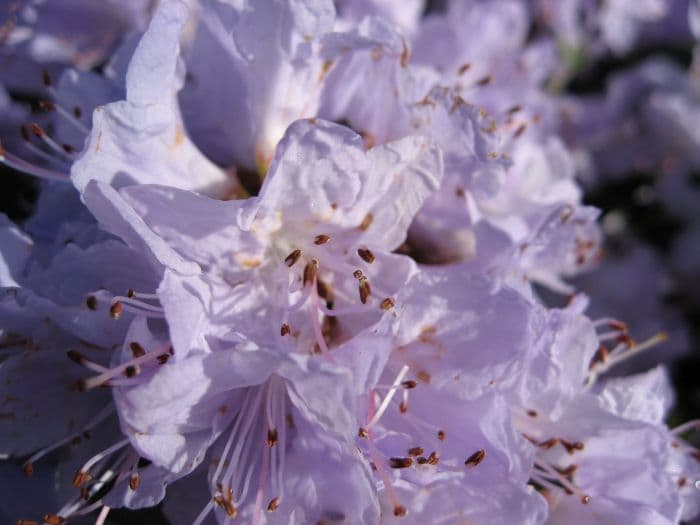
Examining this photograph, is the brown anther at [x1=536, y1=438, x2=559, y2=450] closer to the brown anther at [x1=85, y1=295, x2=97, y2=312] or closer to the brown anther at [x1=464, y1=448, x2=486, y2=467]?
the brown anther at [x1=464, y1=448, x2=486, y2=467]

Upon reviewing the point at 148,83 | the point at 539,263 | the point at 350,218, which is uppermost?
the point at 148,83

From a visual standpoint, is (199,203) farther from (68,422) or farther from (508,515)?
(508,515)

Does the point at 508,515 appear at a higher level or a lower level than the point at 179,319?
lower

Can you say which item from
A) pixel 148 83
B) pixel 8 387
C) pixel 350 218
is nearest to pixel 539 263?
pixel 350 218

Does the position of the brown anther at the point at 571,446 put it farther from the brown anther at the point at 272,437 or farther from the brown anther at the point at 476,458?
the brown anther at the point at 272,437

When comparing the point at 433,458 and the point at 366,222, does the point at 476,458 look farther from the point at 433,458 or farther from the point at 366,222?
the point at 366,222

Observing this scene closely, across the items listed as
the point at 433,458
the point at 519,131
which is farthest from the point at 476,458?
the point at 519,131

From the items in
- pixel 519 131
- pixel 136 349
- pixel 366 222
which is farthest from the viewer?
pixel 519 131
